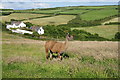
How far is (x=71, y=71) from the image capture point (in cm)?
818

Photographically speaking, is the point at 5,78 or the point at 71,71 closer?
the point at 5,78

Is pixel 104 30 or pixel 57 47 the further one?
pixel 104 30

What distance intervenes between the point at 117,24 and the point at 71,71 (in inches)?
3076

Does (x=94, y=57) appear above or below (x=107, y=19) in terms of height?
below

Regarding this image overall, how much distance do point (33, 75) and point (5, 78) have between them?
129cm

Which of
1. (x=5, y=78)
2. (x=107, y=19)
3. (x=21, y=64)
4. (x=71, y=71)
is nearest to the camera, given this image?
(x=5, y=78)

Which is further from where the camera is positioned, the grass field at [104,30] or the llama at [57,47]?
the grass field at [104,30]

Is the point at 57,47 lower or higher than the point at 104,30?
lower

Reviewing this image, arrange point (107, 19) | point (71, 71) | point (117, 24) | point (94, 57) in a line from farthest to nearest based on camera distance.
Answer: point (107, 19), point (117, 24), point (94, 57), point (71, 71)

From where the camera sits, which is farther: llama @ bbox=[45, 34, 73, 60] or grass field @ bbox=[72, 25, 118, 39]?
grass field @ bbox=[72, 25, 118, 39]

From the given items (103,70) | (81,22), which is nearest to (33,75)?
(103,70)

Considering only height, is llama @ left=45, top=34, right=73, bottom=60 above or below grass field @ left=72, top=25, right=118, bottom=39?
below

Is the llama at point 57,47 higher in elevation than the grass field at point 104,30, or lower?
lower

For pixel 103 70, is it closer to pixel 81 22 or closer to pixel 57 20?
pixel 81 22
